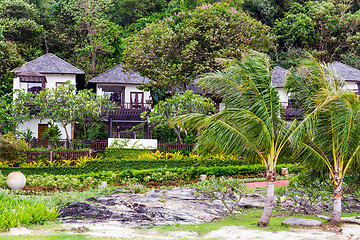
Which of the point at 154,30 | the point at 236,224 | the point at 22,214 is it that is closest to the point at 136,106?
the point at 154,30

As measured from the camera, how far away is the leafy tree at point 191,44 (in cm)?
3142

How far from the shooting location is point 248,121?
38.2 ft

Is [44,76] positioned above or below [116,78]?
below

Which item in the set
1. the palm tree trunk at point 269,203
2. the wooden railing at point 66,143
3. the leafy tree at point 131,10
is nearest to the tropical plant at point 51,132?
the wooden railing at point 66,143

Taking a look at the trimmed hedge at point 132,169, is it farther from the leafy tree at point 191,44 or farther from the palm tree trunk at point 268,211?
the palm tree trunk at point 268,211

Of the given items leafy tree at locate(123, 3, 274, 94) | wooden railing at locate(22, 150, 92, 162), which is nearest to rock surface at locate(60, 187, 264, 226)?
wooden railing at locate(22, 150, 92, 162)

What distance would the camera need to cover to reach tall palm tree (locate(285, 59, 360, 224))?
11.8 m

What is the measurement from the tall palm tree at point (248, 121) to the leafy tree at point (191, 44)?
18.4 metres

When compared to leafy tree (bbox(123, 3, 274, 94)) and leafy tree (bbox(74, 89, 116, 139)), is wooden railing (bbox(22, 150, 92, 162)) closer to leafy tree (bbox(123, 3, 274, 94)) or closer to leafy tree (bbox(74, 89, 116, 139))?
leafy tree (bbox(74, 89, 116, 139))

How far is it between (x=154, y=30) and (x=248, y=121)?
22281 mm

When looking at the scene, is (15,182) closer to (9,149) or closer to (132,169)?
(9,149)

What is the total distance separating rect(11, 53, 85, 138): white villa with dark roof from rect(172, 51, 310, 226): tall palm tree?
23.7 meters

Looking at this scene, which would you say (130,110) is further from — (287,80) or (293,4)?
(293,4)

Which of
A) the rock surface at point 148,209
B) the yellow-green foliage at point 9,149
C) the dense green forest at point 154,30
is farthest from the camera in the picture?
the dense green forest at point 154,30
